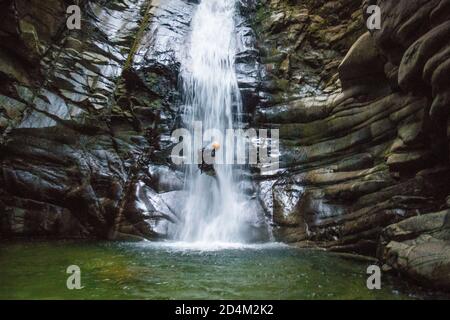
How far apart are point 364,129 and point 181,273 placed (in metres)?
8.23

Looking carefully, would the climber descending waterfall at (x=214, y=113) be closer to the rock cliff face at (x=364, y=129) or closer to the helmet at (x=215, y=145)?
the helmet at (x=215, y=145)

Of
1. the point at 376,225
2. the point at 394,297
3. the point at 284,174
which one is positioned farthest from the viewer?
the point at 284,174

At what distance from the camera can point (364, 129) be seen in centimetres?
1215

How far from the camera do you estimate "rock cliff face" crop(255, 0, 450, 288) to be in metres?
7.68

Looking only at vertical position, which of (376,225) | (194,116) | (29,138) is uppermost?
(194,116)

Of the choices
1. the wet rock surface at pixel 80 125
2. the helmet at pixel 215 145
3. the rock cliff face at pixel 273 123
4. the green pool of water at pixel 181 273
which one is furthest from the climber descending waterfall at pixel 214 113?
the green pool of water at pixel 181 273

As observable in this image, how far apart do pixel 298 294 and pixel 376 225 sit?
4.49 m

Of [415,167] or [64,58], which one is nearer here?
[415,167]

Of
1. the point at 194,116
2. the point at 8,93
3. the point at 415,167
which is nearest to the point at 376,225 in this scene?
the point at 415,167

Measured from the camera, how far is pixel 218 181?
45.4 ft

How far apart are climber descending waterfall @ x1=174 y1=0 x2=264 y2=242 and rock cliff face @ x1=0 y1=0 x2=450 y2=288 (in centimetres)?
62

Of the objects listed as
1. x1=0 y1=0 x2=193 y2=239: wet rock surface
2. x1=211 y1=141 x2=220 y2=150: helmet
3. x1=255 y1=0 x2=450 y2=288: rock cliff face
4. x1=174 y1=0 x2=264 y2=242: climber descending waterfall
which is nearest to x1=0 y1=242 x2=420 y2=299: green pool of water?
x1=255 y1=0 x2=450 y2=288: rock cliff face

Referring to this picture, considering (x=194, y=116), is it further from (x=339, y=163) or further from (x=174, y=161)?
(x=339, y=163)

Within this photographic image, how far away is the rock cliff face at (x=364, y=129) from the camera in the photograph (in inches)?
303
